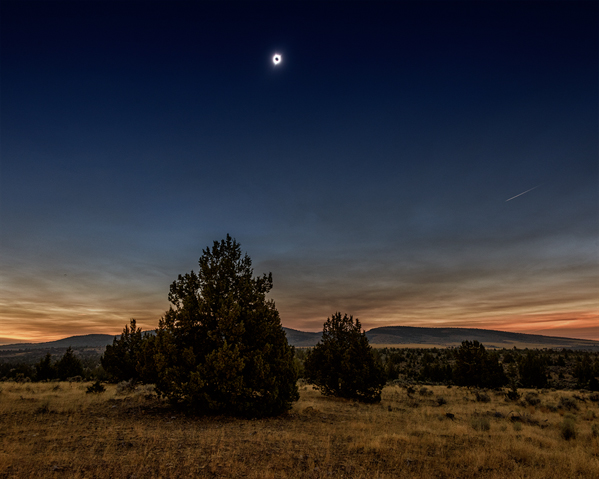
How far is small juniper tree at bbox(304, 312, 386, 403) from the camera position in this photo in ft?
70.7

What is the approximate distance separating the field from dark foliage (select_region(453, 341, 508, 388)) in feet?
42.4

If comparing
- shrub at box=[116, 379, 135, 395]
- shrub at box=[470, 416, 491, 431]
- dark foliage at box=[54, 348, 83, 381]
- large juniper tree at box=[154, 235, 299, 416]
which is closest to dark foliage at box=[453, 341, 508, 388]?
shrub at box=[470, 416, 491, 431]

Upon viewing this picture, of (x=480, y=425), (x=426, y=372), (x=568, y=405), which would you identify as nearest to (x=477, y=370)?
(x=568, y=405)

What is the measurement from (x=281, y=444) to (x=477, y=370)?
2822 centimetres

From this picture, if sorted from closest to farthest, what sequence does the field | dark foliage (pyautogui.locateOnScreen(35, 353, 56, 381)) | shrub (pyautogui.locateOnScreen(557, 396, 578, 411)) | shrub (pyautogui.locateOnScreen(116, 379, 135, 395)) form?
the field → shrub (pyautogui.locateOnScreen(557, 396, 578, 411)) → shrub (pyautogui.locateOnScreen(116, 379, 135, 395)) → dark foliage (pyautogui.locateOnScreen(35, 353, 56, 381))

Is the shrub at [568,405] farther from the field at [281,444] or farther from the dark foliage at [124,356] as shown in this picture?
the dark foliage at [124,356]

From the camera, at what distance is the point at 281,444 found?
34.6ft

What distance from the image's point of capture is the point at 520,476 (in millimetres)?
8211

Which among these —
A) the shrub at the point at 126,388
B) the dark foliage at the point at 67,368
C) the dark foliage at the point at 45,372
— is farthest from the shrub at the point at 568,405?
the dark foliage at the point at 45,372

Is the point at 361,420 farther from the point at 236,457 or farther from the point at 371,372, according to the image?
the point at 236,457

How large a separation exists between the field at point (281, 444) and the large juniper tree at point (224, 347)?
3.24ft

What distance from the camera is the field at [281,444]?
8.15m

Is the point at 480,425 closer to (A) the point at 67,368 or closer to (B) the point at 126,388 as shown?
(B) the point at 126,388

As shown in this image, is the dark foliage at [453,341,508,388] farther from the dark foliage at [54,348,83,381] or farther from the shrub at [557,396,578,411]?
the dark foliage at [54,348,83,381]
